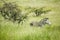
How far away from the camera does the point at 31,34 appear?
66.9 inches

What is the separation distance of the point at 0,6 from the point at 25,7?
0.28 m

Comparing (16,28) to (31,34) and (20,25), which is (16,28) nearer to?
(20,25)

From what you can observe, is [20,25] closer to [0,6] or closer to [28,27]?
[28,27]

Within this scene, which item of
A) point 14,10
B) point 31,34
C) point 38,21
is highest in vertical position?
point 14,10

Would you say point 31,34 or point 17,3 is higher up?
point 17,3

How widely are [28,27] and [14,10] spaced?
0.80 feet

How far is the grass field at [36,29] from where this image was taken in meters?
1.68

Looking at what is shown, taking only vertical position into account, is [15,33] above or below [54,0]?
below

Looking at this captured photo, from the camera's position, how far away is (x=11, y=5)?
1.77m

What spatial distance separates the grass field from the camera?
1.68 metres

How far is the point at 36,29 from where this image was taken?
5.57 ft

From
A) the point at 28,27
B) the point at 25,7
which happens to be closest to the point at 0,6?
the point at 25,7

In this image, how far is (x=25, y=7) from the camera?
5.74 ft

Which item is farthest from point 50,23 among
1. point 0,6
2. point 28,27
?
point 0,6
